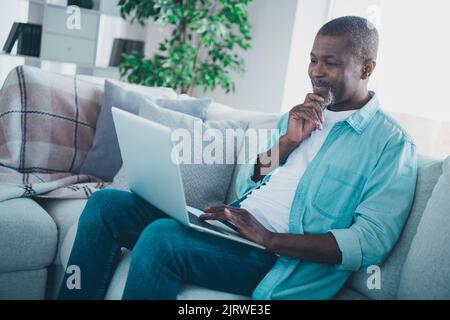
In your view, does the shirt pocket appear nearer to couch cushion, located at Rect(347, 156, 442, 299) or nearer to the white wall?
couch cushion, located at Rect(347, 156, 442, 299)

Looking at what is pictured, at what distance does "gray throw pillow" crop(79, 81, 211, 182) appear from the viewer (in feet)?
6.28

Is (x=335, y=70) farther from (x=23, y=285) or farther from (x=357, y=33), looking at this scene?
(x=23, y=285)

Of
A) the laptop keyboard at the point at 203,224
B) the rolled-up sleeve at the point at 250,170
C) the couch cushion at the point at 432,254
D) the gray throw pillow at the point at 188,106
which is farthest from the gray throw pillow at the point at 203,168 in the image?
the couch cushion at the point at 432,254

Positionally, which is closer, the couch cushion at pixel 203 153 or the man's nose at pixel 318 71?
the man's nose at pixel 318 71

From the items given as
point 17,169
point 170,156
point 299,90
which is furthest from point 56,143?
point 299,90

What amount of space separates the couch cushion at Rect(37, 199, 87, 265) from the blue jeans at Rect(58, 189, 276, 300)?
0.32 metres

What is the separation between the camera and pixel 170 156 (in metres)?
1.00

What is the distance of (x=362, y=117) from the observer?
127cm

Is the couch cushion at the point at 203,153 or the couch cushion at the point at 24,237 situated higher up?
the couch cushion at the point at 203,153

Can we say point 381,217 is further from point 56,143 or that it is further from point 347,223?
point 56,143

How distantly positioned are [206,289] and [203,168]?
642 millimetres

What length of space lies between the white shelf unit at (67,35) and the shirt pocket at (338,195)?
270cm

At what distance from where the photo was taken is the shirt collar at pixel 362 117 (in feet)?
4.16

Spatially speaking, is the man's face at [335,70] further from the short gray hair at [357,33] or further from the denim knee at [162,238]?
the denim knee at [162,238]
